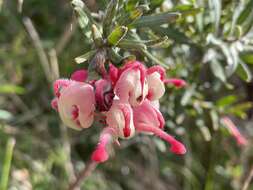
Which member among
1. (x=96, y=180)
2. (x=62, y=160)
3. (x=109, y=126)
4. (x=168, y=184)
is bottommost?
(x=168, y=184)

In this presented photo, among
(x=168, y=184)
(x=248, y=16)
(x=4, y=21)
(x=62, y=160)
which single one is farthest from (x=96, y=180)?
(x=248, y=16)

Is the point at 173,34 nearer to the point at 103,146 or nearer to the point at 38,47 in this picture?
the point at 103,146

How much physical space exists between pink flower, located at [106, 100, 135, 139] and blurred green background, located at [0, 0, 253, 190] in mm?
481

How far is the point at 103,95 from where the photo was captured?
2.30 feet

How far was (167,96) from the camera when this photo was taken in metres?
1.28

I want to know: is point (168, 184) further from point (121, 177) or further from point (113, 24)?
point (113, 24)

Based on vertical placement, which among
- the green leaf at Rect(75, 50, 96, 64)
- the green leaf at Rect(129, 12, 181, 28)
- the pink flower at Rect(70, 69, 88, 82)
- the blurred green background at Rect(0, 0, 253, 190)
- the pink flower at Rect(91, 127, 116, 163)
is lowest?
the blurred green background at Rect(0, 0, 253, 190)

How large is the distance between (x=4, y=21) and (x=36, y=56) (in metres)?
0.20

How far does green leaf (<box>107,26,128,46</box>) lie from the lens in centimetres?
69

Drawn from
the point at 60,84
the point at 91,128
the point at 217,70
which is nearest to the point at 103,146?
the point at 60,84

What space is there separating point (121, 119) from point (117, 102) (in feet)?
0.10

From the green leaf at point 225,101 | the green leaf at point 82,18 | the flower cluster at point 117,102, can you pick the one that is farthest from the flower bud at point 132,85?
the green leaf at point 225,101

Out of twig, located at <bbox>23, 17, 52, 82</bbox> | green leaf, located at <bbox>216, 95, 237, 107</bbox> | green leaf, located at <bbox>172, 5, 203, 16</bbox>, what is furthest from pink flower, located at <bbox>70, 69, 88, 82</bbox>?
twig, located at <bbox>23, 17, 52, 82</bbox>

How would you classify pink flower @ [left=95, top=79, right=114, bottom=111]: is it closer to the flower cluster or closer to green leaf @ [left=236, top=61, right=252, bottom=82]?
the flower cluster
